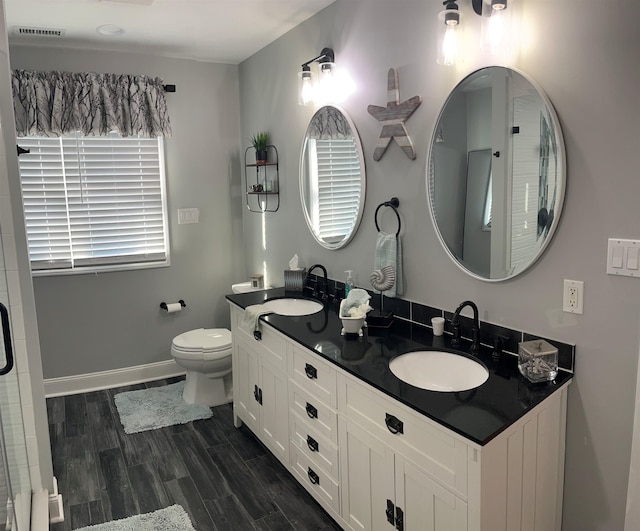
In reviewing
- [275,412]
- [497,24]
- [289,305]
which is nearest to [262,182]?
[289,305]

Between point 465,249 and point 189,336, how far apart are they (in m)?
2.29

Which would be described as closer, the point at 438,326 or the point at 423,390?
Answer: the point at 423,390

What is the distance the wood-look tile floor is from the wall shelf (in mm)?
1532

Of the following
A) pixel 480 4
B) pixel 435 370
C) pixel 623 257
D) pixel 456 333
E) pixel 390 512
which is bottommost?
pixel 390 512

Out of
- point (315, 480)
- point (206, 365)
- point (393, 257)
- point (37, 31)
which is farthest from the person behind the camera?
point (206, 365)

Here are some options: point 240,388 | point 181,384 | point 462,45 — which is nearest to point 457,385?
point 462,45

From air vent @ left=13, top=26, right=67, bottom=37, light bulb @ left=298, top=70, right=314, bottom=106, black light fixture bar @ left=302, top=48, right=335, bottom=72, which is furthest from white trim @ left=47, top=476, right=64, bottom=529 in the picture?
air vent @ left=13, top=26, right=67, bottom=37

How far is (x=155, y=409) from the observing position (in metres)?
3.55

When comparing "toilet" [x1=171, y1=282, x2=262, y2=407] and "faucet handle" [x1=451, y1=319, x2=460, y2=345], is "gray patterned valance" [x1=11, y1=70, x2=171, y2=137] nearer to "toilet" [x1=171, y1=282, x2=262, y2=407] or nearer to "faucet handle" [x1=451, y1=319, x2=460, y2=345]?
"toilet" [x1=171, y1=282, x2=262, y2=407]

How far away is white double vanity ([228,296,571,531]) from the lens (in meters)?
1.55

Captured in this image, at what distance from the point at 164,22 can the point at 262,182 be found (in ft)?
4.15

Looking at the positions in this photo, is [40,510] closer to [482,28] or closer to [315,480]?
[315,480]

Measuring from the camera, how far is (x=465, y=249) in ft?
7.14

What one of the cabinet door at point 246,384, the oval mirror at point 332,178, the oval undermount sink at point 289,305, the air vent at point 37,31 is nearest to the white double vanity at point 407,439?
the cabinet door at point 246,384
